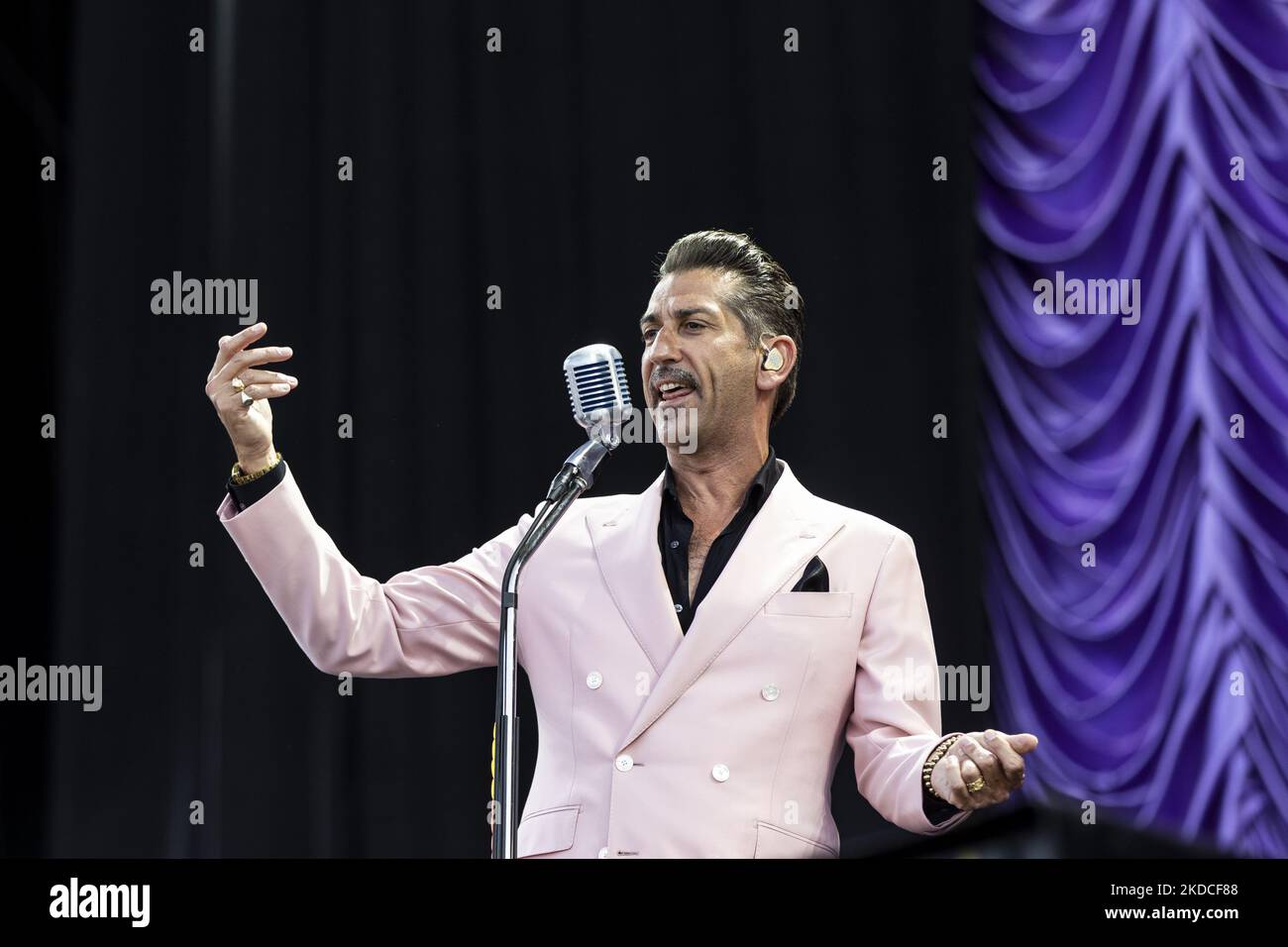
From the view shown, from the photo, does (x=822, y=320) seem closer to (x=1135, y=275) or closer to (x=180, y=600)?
(x=1135, y=275)

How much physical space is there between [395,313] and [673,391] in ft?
3.22

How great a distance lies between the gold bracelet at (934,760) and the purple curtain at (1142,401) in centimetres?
114

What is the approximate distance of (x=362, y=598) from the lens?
2.02 m

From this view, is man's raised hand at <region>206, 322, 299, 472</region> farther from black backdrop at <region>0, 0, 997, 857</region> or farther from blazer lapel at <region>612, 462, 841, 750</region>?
black backdrop at <region>0, 0, 997, 857</region>

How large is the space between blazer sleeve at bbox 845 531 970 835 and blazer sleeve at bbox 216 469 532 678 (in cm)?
54

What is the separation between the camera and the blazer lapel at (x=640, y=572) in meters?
1.95

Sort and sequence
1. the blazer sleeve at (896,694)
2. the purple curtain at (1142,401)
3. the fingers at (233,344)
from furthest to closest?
the purple curtain at (1142,401), the blazer sleeve at (896,694), the fingers at (233,344)

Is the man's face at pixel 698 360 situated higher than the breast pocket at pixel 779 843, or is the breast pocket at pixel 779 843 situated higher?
the man's face at pixel 698 360

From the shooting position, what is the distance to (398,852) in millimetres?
A: 2840

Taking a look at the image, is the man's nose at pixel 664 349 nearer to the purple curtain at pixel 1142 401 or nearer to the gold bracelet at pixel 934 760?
the gold bracelet at pixel 934 760

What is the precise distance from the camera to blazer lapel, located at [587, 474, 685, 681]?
1.95 meters
